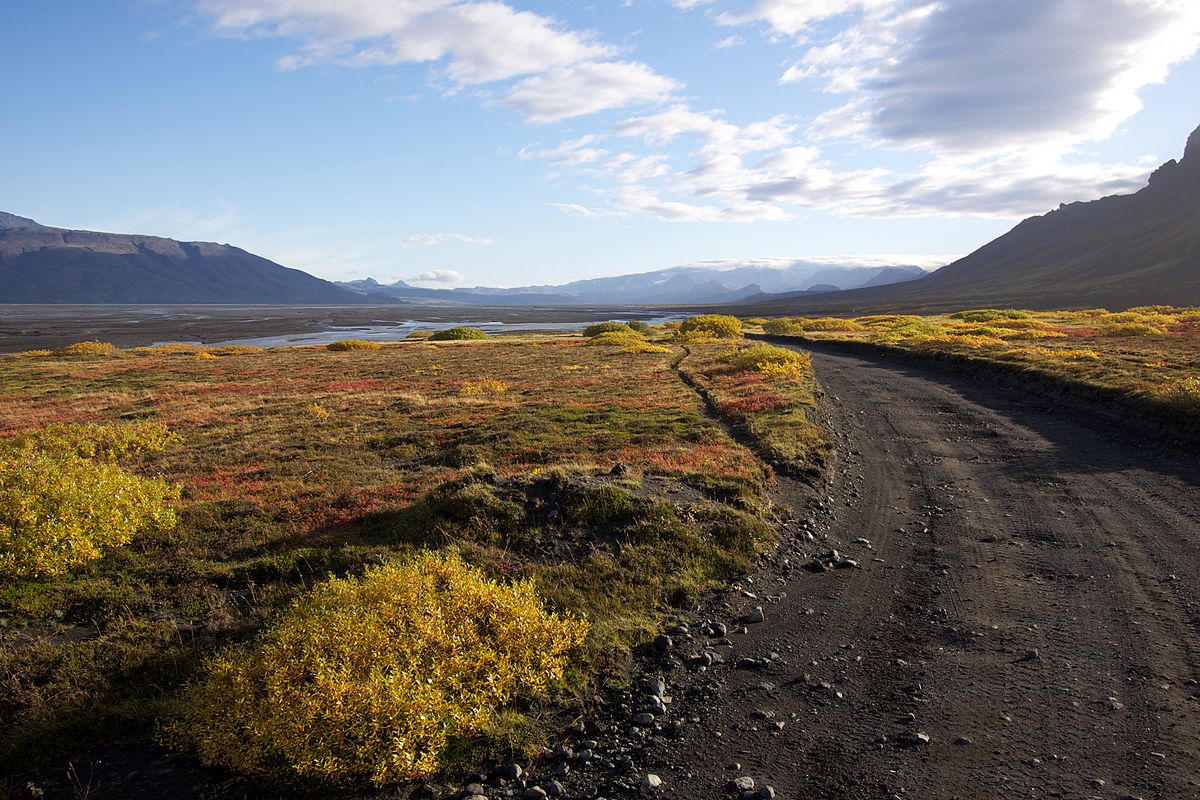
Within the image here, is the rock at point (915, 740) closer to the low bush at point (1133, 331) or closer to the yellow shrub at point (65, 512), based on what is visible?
the yellow shrub at point (65, 512)

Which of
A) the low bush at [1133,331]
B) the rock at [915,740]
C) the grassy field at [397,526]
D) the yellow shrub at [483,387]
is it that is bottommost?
the rock at [915,740]

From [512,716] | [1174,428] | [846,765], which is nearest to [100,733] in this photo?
[512,716]

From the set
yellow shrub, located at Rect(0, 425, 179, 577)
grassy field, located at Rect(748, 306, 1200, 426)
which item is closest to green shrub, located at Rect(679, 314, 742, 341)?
grassy field, located at Rect(748, 306, 1200, 426)

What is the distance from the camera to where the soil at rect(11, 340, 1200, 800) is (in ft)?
20.7

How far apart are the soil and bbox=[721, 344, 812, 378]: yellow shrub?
20.2m

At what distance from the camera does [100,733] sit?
707 centimetres

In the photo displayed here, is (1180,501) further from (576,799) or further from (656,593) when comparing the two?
(576,799)

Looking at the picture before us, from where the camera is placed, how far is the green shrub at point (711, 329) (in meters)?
75.6

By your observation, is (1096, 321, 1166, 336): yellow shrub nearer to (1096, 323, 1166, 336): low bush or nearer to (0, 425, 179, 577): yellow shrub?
(1096, 323, 1166, 336): low bush

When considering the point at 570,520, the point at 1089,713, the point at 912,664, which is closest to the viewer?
the point at 1089,713

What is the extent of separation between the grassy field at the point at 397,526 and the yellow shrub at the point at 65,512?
0.38m

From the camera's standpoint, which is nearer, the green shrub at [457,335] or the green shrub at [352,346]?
the green shrub at [352,346]

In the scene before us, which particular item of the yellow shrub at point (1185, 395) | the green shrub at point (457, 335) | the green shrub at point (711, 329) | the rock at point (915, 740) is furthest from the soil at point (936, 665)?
the green shrub at point (457, 335)

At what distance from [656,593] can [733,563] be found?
189cm
